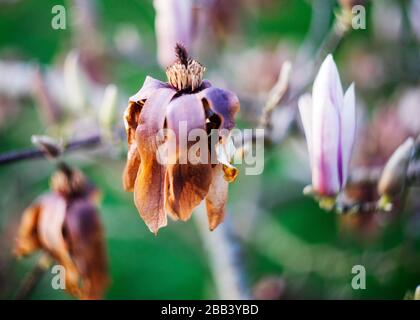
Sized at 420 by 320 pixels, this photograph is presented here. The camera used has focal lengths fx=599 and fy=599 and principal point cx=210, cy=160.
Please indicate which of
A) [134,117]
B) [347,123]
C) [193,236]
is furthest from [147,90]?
[193,236]

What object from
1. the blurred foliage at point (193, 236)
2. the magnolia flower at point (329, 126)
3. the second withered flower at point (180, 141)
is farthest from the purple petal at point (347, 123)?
the blurred foliage at point (193, 236)

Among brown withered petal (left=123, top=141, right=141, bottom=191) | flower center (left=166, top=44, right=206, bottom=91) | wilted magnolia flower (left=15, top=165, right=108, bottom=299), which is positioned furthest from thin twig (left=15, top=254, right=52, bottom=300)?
flower center (left=166, top=44, right=206, bottom=91)

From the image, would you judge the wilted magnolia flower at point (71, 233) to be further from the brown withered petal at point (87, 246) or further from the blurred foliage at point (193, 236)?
the blurred foliage at point (193, 236)

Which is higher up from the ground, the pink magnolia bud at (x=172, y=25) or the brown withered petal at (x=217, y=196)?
the pink magnolia bud at (x=172, y=25)

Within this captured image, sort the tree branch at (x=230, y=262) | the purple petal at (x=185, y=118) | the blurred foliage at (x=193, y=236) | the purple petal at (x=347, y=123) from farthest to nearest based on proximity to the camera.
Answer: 1. the blurred foliage at (x=193, y=236)
2. the tree branch at (x=230, y=262)
3. the purple petal at (x=347, y=123)
4. the purple petal at (x=185, y=118)

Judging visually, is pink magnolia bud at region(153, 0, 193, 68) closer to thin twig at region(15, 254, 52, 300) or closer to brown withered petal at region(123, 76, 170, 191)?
brown withered petal at region(123, 76, 170, 191)

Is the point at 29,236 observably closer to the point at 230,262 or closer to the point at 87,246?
the point at 87,246
